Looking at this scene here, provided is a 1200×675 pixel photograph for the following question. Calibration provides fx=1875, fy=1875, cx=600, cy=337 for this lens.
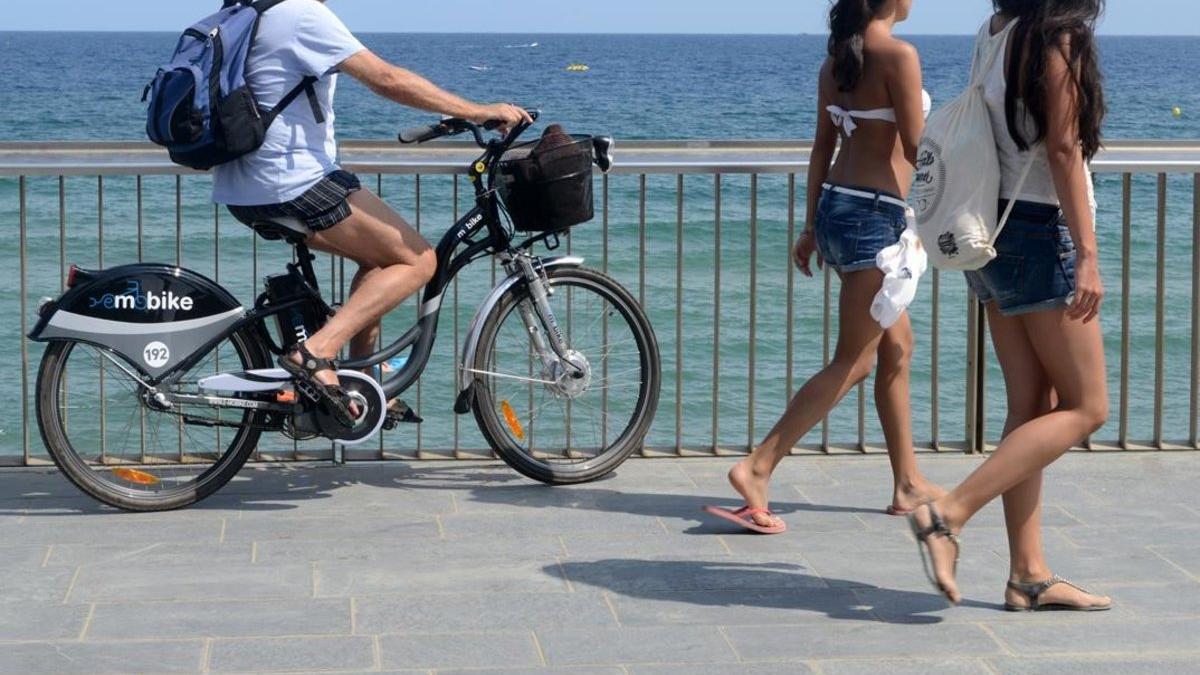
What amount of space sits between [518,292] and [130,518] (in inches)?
54.3

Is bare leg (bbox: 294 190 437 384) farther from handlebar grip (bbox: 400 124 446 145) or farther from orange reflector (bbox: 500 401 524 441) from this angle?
orange reflector (bbox: 500 401 524 441)

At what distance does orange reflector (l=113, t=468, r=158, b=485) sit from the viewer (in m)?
5.78

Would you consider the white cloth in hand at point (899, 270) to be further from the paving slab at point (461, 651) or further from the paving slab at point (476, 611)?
the paving slab at point (461, 651)

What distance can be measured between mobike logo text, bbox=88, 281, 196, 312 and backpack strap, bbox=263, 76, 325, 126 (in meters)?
0.63

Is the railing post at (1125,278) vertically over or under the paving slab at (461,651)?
over

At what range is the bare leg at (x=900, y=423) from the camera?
5676 millimetres

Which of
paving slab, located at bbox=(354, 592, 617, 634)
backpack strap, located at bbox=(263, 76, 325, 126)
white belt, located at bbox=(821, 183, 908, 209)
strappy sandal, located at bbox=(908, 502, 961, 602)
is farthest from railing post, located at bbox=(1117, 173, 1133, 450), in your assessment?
backpack strap, located at bbox=(263, 76, 325, 126)

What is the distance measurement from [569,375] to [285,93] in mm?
1307

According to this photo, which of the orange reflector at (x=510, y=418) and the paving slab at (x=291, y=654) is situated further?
the orange reflector at (x=510, y=418)

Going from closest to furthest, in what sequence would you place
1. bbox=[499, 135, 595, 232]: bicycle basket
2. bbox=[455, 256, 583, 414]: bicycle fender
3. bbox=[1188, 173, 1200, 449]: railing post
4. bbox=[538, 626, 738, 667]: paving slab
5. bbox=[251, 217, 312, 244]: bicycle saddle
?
1. bbox=[538, 626, 738, 667]: paving slab
2. bbox=[251, 217, 312, 244]: bicycle saddle
3. bbox=[499, 135, 595, 232]: bicycle basket
4. bbox=[455, 256, 583, 414]: bicycle fender
5. bbox=[1188, 173, 1200, 449]: railing post

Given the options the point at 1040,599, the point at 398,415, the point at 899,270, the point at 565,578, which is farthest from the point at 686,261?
the point at 1040,599

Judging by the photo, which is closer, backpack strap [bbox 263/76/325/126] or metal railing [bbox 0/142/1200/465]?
backpack strap [bbox 263/76/325/126]

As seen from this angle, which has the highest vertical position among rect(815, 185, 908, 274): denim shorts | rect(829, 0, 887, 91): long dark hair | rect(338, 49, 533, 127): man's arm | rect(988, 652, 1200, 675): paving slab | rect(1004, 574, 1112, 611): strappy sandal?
rect(829, 0, 887, 91): long dark hair

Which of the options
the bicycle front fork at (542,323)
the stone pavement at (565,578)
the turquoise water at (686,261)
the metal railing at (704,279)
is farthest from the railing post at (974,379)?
the bicycle front fork at (542,323)
